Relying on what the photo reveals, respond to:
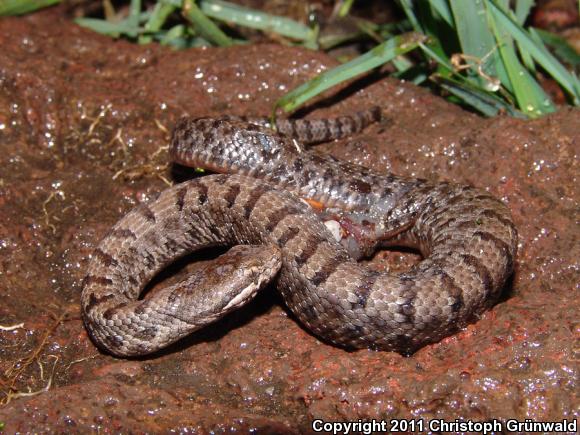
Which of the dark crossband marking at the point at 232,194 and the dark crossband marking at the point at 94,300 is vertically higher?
the dark crossband marking at the point at 232,194

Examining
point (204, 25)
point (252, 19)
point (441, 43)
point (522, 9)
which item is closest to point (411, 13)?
point (441, 43)

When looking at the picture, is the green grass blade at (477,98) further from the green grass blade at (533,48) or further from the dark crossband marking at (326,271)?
the dark crossband marking at (326,271)

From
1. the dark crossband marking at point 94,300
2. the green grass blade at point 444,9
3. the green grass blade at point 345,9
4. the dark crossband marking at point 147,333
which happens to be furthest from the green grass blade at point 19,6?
the dark crossband marking at point 147,333

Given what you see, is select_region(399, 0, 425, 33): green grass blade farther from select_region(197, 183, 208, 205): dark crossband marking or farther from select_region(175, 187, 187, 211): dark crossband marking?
select_region(175, 187, 187, 211): dark crossband marking

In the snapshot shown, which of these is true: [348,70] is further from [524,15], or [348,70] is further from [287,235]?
[524,15]

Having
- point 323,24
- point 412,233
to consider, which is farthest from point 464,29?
point 323,24
